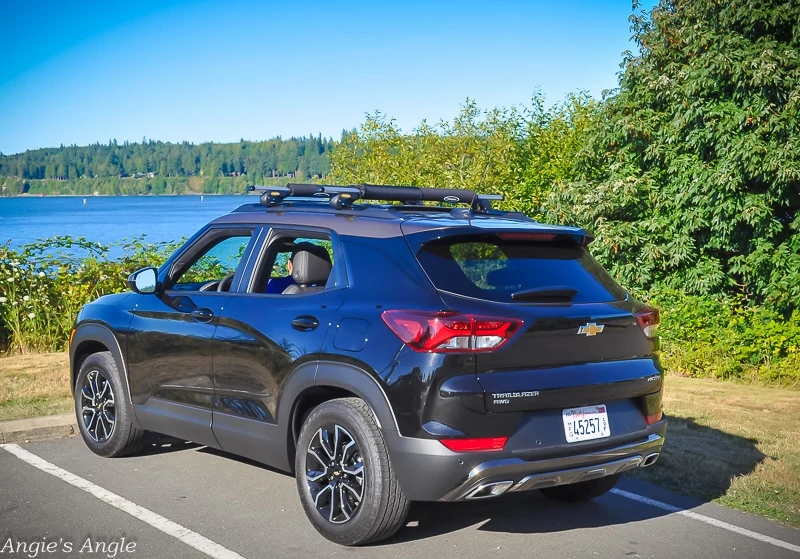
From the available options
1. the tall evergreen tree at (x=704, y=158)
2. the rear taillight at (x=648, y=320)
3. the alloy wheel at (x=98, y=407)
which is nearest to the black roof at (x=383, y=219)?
the rear taillight at (x=648, y=320)

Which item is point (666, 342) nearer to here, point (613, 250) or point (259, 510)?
point (613, 250)

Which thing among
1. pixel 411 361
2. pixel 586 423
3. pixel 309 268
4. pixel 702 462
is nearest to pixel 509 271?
pixel 411 361

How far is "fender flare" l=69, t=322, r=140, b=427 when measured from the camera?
689cm

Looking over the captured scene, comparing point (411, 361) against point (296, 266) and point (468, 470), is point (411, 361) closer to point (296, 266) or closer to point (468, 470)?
point (468, 470)

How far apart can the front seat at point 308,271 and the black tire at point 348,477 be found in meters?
0.85

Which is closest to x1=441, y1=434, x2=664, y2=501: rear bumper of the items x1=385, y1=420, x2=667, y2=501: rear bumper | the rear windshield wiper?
x1=385, y1=420, x2=667, y2=501: rear bumper

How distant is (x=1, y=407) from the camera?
8883 millimetres

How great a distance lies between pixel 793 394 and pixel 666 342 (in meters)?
3.02

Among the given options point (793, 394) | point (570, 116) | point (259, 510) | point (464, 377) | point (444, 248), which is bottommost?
point (793, 394)

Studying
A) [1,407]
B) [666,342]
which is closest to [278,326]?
[1,407]

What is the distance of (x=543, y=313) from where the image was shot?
193 inches

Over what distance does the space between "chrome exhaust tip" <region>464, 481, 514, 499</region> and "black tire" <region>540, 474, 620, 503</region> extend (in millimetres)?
1464

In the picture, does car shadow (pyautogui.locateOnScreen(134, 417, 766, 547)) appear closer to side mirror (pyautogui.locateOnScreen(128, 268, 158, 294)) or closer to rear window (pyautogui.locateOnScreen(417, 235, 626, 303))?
side mirror (pyautogui.locateOnScreen(128, 268, 158, 294))

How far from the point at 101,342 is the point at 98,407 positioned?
0.51 m
